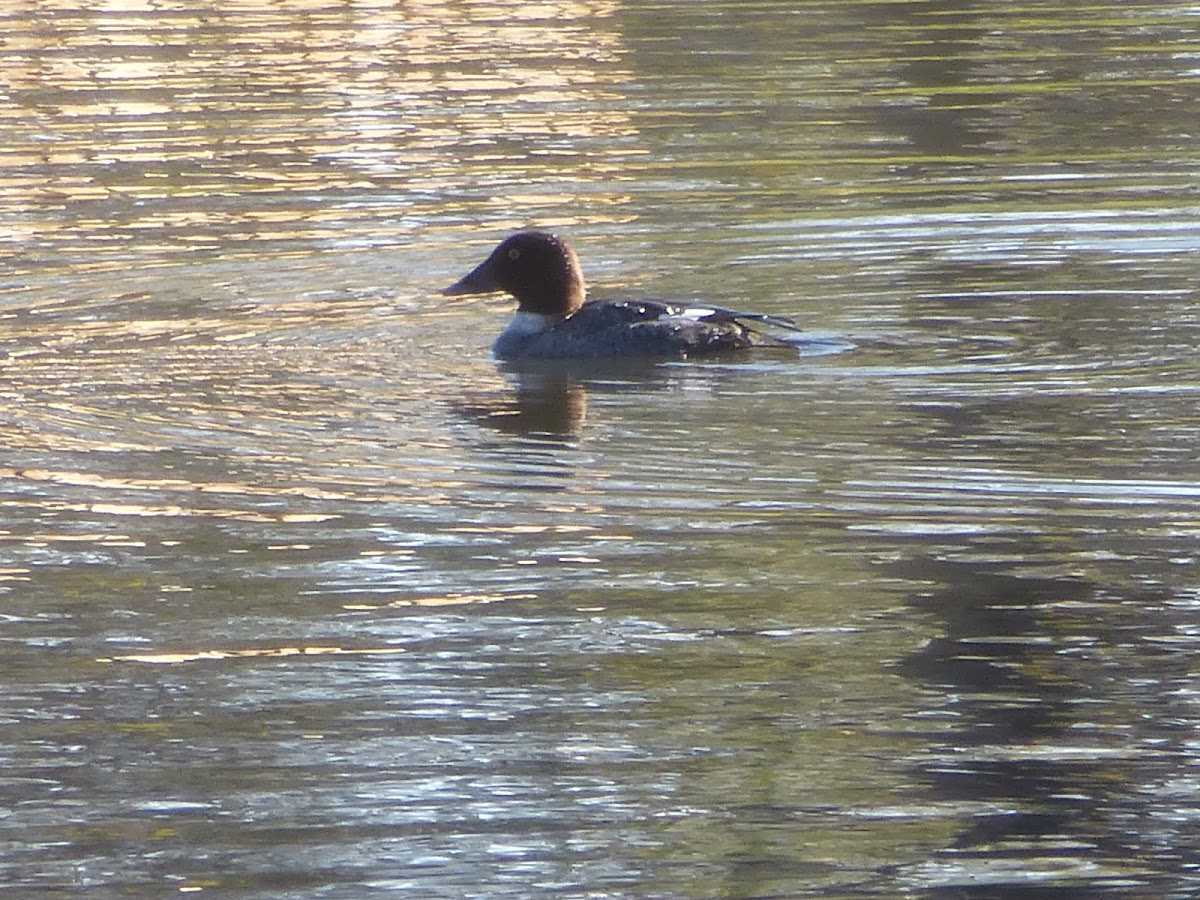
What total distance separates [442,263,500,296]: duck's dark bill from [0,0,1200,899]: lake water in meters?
0.17

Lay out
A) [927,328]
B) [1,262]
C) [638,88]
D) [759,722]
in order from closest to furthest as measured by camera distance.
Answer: [759,722] → [927,328] → [1,262] → [638,88]

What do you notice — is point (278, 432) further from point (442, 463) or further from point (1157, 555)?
point (1157, 555)

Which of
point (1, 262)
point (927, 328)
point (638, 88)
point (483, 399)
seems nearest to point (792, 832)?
point (483, 399)

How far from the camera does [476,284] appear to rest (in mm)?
10977

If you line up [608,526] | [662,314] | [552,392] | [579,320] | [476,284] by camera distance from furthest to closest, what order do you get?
[476,284] → [579,320] → [662,314] → [552,392] → [608,526]

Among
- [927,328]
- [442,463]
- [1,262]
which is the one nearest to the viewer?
[442,463]

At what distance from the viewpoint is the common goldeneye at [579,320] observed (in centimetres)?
1012

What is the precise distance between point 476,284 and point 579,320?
795 millimetres

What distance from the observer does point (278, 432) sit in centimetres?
863

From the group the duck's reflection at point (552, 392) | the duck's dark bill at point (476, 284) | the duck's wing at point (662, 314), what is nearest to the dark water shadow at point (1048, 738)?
the duck's reflection at point (552, 392)

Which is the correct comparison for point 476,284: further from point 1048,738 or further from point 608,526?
point 1048,738

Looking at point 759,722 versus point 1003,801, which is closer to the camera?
point 1003,801

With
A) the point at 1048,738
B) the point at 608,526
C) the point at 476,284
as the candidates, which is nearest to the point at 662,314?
the point at 476,284

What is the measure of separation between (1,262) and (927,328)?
4608 mm
